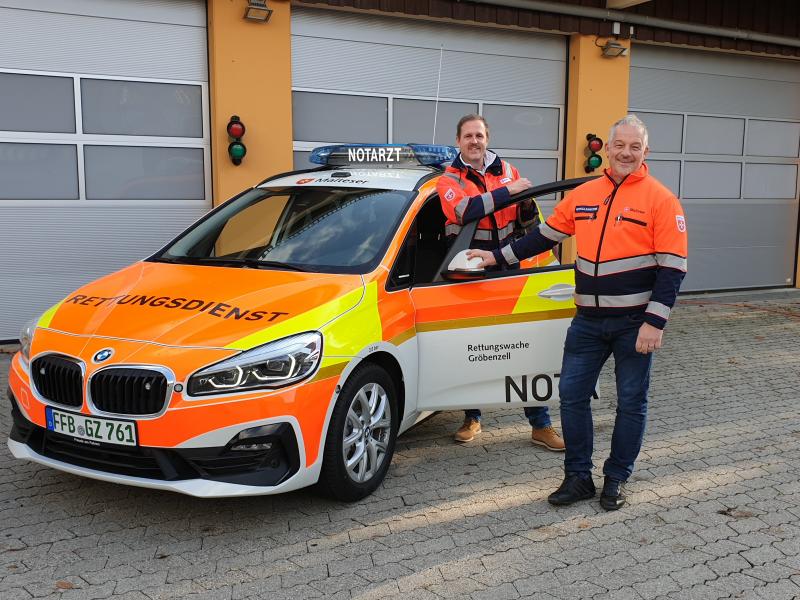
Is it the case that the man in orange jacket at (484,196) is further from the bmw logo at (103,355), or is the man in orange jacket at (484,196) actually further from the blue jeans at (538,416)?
the bmw logo at (103,355)

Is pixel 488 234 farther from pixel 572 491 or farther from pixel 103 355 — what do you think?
pixel 103 355

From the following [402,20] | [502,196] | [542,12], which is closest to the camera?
[502,196]

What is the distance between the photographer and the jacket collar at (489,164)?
4664mm

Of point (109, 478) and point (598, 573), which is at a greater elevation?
point (109, 478)

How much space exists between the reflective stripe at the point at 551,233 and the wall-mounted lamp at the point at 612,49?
702 cm

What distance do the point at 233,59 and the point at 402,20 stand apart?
2.30 metres

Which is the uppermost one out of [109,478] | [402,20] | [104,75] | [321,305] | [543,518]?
[402,20]

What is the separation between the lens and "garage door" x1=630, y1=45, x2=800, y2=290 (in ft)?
37.1

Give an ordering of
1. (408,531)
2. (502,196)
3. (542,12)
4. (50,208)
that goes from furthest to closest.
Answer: (542,12)
(50,208)
(502,196)
(408,531)

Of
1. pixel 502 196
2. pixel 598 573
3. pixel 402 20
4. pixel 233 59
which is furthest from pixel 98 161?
pixel 598 573

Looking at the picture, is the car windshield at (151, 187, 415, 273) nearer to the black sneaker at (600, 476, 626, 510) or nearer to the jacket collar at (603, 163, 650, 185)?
the jacket collar at (603, 163, 650, 185)

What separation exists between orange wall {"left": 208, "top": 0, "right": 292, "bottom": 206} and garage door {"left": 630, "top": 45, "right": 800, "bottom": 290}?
5358 millimetres

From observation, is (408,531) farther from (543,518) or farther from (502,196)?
(502,196)

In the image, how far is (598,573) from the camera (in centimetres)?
326
